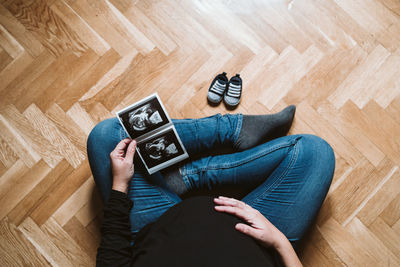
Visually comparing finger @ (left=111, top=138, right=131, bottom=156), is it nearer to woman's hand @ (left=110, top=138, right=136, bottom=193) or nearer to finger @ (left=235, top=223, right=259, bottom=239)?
woman's hand @ (left=110, top=138, right=136, bottom=193)

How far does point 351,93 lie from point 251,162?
68 cm

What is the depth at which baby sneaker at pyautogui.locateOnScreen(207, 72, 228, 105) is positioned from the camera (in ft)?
4.25

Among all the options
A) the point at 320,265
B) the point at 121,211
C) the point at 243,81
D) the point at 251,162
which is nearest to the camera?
the point at 121,211

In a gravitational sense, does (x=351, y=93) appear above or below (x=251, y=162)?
below

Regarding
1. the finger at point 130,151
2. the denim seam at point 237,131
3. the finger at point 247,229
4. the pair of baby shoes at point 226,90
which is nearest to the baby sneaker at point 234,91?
the pair of baby shoes at point 226,90

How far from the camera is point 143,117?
3.58 ft

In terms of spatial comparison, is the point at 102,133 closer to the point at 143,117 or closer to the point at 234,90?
the point at 143,117

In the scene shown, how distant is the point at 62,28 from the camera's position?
1.36 meters

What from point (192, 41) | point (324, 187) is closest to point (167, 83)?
point (192, 41)

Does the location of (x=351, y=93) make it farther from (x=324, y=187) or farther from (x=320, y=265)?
(x=320, y=265)

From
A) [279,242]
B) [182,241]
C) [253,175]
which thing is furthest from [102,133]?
[279,242]

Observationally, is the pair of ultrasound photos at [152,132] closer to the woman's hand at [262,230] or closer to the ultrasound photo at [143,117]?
the ultrasound photo at [143,117]

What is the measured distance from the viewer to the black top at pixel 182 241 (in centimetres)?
77

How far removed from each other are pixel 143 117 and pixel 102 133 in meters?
Answer: 0.18
